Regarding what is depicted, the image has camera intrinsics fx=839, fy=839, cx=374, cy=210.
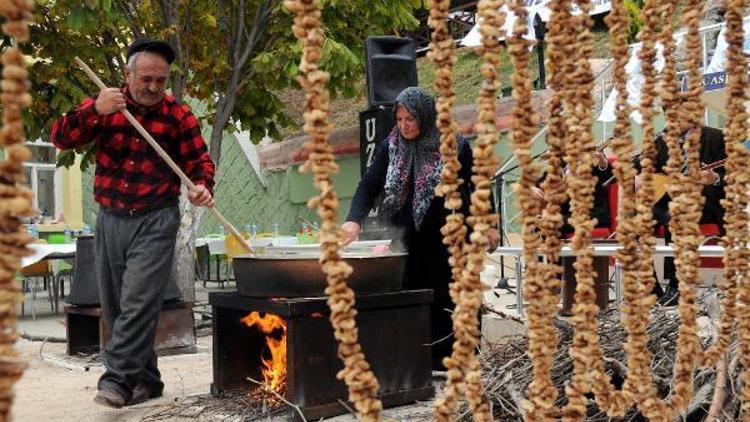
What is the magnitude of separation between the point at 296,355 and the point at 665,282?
232 inches

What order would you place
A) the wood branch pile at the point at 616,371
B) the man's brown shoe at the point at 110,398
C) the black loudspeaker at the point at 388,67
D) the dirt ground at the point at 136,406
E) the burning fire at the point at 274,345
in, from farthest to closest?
the black loudspeaker at the point at 388,67 → the man's brown shoe at the point at 110,398 → the burning fire at the point at 274,345 → the dirt ground at the point at 136,406 → the wood branch pile at the point at 616,371

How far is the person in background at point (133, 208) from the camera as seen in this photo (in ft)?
13.0

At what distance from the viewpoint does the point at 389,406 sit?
3656 mm

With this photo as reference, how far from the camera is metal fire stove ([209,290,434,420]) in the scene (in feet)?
11.0

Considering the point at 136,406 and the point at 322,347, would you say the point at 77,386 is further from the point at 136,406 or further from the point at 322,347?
the point at 322,347

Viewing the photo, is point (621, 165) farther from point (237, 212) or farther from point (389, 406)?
point (237, 212)

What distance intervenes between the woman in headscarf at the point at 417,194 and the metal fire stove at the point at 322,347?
1.60 feet

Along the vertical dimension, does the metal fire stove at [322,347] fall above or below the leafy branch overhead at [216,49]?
below

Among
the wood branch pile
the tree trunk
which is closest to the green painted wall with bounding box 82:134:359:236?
the tree trunk

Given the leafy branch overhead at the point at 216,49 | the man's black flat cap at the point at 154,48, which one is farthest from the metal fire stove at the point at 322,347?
the leafy branch overhead at the point at 216,49

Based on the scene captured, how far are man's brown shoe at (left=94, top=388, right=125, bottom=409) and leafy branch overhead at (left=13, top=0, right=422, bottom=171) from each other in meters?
4.03

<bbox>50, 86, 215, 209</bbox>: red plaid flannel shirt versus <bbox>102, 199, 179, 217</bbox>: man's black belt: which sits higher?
<bbox>50, 86, 215, 209</bbox>: red plaid flannel shirt

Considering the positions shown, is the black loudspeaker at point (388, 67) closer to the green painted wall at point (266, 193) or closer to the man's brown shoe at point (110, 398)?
Result: the man's brown shoe at point (110, 398)

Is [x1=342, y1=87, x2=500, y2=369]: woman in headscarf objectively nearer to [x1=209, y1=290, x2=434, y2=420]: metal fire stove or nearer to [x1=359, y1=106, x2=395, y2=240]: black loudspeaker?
[x1=209, y1=290, x2=434, y2=420]: metal fire stove
